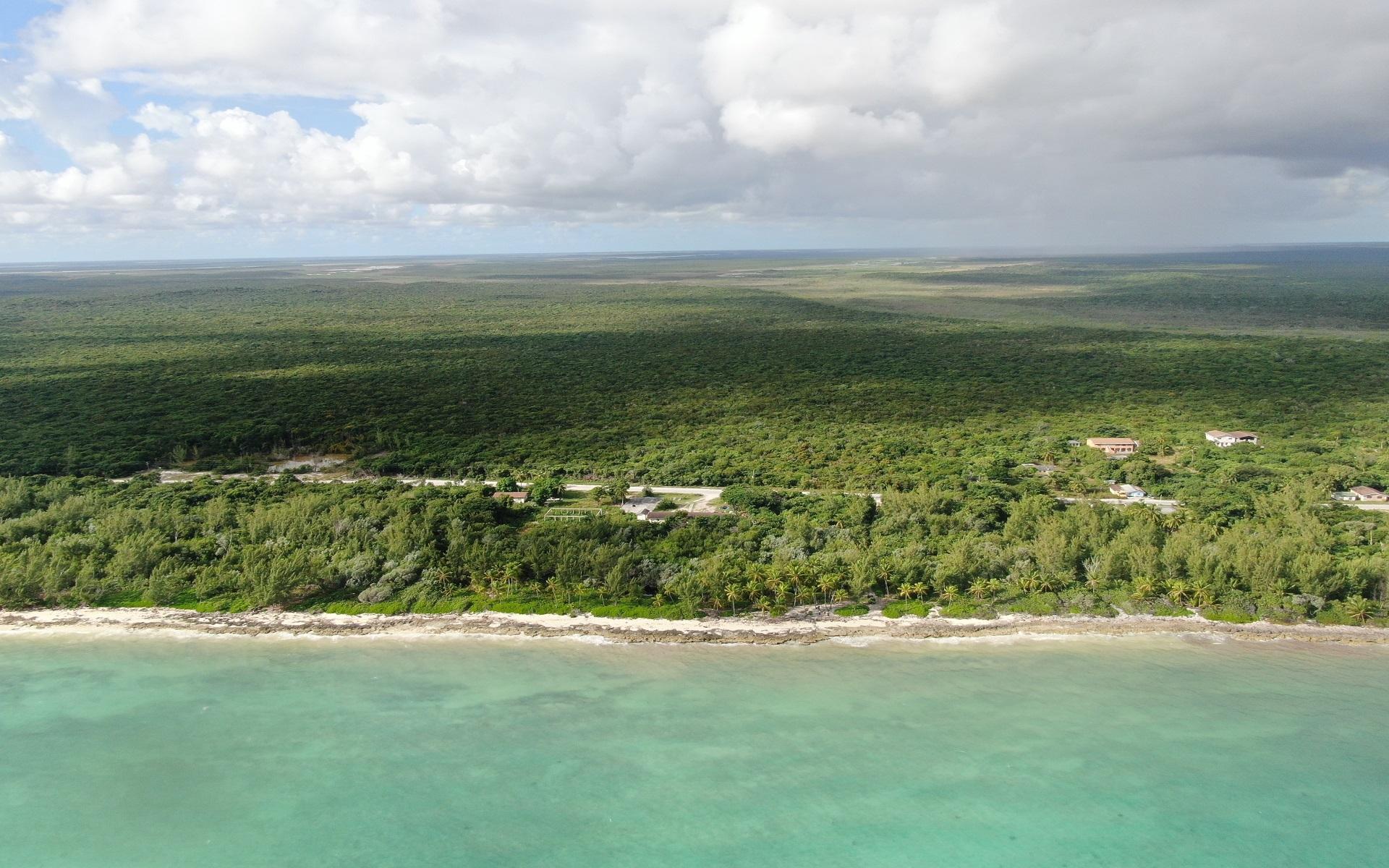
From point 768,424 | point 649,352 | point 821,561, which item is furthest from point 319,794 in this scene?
point 649,352

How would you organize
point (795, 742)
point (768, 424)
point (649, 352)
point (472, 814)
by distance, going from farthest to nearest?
point (649, 352), point (768, 424), point (795, 742), point (472, 814)

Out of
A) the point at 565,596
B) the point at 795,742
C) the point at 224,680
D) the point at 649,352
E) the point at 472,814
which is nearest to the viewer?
the point at 472,814

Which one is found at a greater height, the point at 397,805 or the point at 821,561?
the point at 821,561

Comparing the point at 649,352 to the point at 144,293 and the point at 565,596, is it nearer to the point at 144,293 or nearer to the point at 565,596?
the point at 565,596

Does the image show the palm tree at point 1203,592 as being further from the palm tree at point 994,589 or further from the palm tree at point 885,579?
the palm tree at point 885,579

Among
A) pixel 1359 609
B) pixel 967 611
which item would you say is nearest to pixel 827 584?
pixel 967 611
